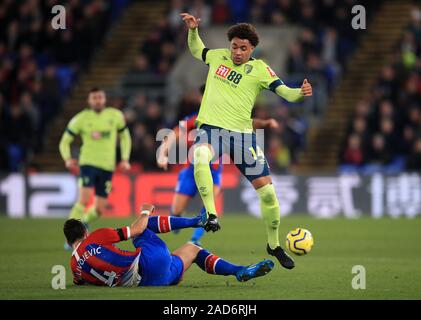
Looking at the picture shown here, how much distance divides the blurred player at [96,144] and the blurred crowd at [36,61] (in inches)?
314

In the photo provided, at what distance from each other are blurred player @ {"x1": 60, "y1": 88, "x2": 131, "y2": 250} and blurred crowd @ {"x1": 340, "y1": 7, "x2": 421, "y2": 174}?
7.72 m

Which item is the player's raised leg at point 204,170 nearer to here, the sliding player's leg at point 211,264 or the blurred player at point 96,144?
the sliding player's leg at point 211,264

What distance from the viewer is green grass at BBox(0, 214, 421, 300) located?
413 inches

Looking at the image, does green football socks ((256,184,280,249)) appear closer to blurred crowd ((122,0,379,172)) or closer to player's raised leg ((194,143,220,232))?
player's raised leg ((194,143,220,232))

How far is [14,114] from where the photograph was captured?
24.8 m

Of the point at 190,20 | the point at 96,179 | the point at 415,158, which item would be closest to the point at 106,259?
the point at 190,20

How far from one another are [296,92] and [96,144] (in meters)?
6.12

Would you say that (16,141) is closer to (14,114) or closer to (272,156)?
(14,114)

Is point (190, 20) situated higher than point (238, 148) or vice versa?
point (190, 20)

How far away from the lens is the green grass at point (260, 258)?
1048cm

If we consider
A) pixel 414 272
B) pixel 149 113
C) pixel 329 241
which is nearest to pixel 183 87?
pixel 149 113

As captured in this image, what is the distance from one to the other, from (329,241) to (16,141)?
33.1ft

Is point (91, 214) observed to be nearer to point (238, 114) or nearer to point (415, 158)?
point (238, 114)

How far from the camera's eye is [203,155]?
11.6 metres
